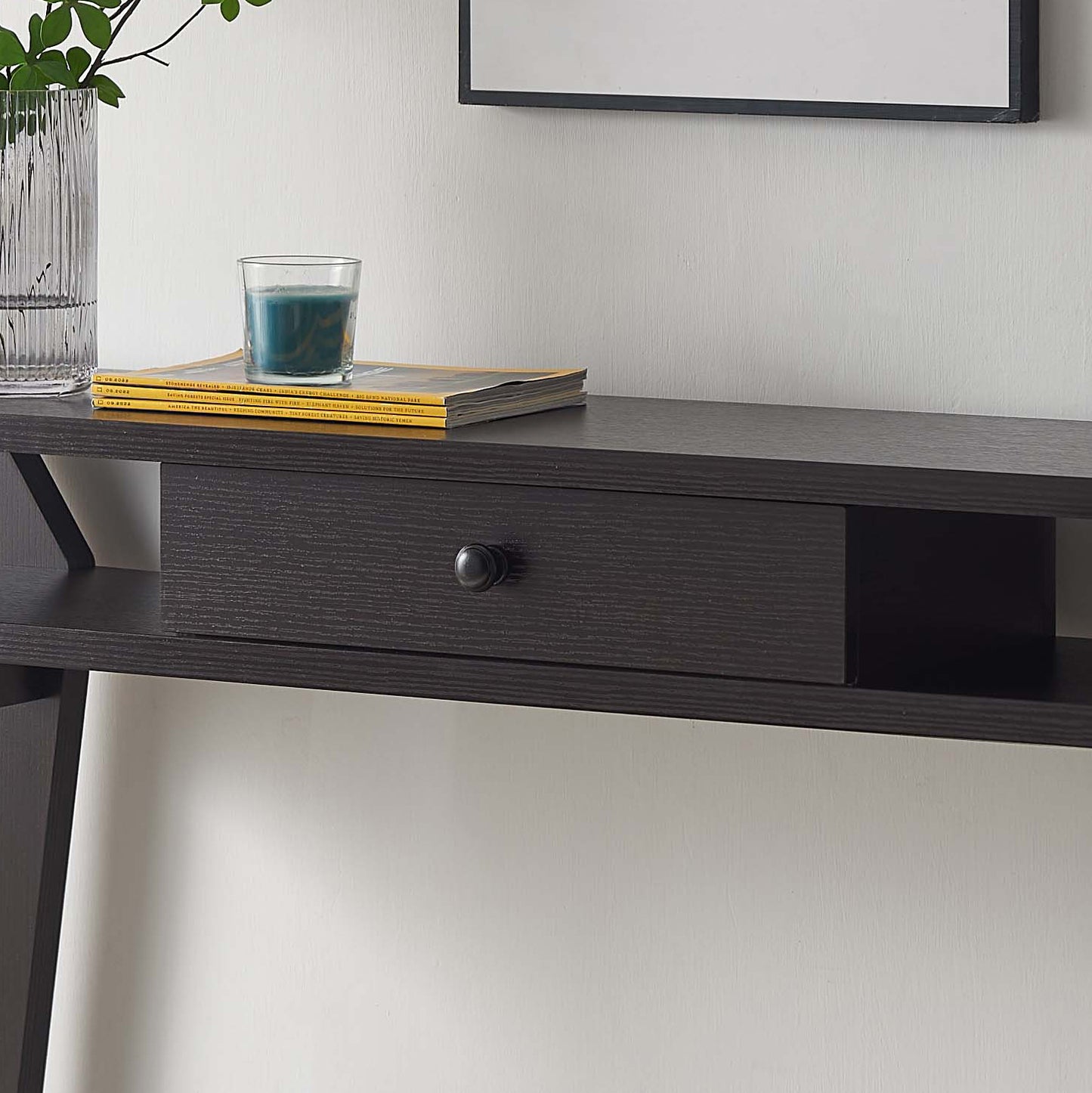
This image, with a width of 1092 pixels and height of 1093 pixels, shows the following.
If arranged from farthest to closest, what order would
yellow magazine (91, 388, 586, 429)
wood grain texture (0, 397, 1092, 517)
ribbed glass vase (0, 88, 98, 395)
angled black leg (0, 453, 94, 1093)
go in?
angled black leg (0, 453, 94, 1093), ribbed glass vase (0, 88, 98, 395), yellow magazine (91, 388, 586, 429), wood grain texture (0, 397, 1092, 517)

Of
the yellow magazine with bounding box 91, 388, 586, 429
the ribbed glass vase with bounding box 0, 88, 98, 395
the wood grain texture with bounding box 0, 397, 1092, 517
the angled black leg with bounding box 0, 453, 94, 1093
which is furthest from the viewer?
the angled black leg with bounding box 0, 453, 94, 1093

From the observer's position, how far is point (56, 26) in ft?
3.37

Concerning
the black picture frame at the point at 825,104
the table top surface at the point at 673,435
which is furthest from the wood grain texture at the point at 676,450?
the black picture frame at the point at 825,104

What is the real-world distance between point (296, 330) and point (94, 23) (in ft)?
0.83

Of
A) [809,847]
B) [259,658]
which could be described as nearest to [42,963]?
[259,658]

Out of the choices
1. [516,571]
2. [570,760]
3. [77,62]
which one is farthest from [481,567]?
[77,62]

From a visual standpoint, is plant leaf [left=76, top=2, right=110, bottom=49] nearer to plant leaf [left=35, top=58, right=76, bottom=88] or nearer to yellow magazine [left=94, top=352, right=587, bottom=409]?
plant leaf [left=35, top=58, right=76, bottom=88]

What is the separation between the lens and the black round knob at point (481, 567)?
33.9 inches

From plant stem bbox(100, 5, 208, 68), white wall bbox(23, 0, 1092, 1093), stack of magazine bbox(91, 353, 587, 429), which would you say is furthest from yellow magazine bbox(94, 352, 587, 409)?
plant stem bbox(100, 5, 208, 68)

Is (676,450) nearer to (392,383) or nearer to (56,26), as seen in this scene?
(392,383)

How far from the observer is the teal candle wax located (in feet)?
3.11

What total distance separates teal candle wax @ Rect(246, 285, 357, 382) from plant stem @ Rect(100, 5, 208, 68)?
221 millimetres

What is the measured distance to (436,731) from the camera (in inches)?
46.4

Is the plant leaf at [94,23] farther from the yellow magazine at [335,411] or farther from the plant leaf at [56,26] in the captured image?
the yellow magazine at [335,411]
